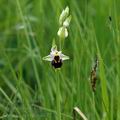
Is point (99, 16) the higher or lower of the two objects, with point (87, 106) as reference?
higher

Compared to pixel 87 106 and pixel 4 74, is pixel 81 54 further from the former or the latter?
pixel 4 74

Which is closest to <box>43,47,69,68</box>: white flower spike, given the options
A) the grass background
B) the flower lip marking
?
the flower lip marking

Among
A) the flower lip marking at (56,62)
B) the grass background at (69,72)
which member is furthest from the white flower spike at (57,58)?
the grass background at (69,72)

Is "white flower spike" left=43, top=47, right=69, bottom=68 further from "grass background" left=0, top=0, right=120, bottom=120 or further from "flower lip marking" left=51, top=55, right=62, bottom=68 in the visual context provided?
"grass background" left=0, top=0, right=120, bottom=120

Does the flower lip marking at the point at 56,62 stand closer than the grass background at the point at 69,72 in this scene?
Yes

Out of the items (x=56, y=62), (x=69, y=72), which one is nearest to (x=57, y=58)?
(x=56, y=62)

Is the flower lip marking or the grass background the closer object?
the flower lip marking

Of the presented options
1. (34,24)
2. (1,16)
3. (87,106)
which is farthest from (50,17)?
(87,106)

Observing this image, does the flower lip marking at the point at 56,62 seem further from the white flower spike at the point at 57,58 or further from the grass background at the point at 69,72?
the grass background at the point at 69,72
